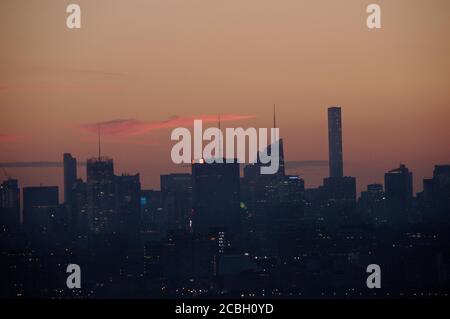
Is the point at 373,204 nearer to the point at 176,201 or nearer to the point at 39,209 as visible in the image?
the point at 176,201

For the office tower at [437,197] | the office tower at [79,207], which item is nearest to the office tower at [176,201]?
the office tower at [79,207]

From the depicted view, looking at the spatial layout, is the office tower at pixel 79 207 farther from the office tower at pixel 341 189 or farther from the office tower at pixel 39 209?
the office tower at pixel 341 189

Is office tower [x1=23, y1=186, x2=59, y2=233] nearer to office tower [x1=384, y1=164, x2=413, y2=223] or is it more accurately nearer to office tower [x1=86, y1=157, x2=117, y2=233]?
office tower [x1=86, y1=157, x2=117, y2=233]

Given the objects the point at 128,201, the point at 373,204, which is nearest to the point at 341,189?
the point at 373,204

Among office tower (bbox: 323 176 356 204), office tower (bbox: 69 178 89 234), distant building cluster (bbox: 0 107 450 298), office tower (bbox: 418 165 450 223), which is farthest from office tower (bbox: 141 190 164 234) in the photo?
office tower (bbox: 418 165 450 223)

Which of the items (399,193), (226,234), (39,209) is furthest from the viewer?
(399,193)

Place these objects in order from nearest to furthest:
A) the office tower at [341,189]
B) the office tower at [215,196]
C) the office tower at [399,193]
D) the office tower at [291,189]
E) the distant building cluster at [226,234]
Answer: the distant building cluster at [226,234] < the office tower at [399,193] < the office tower at [341,189] < the office tower at [215,196] < the office tower at [291,189]
